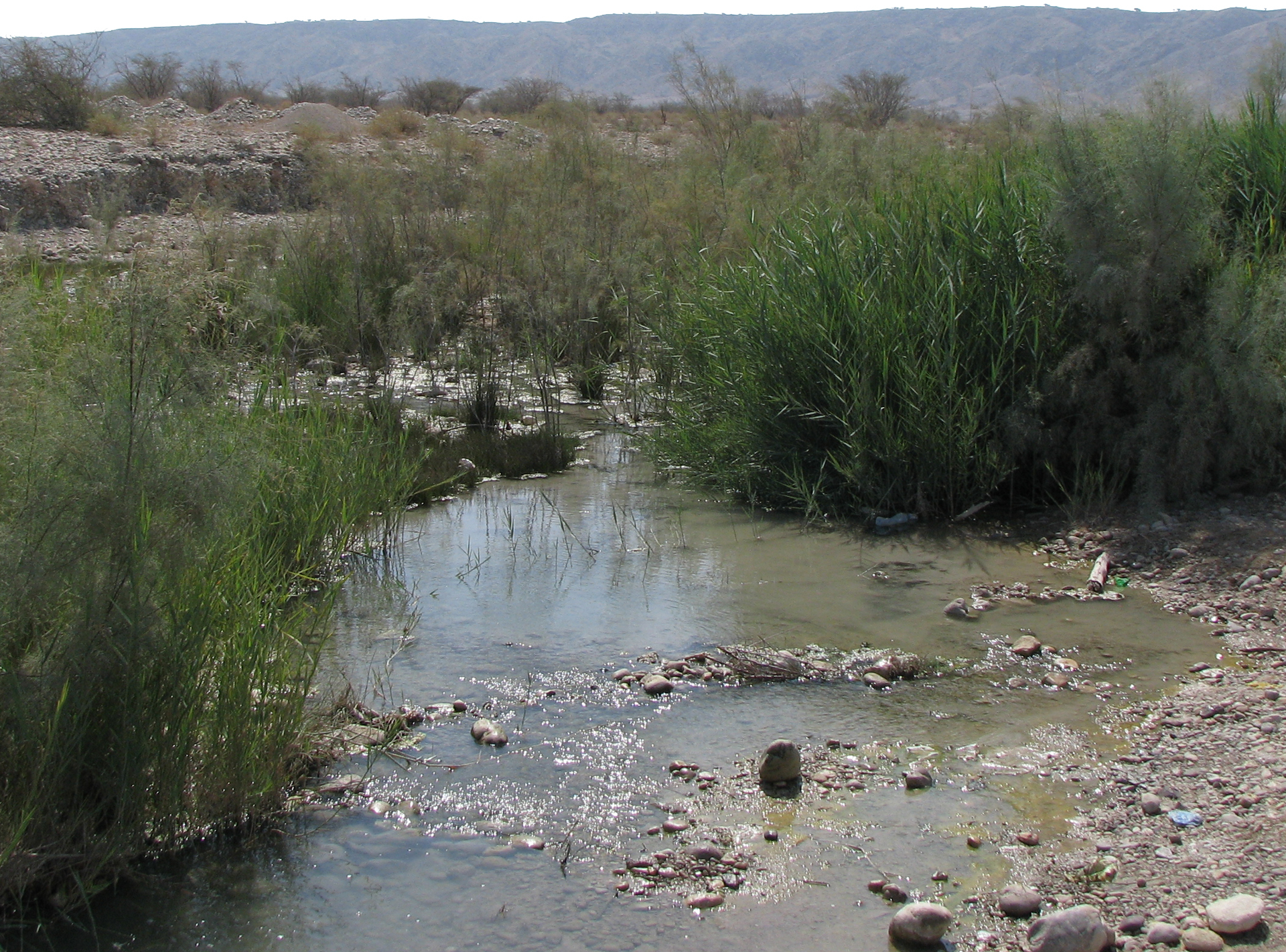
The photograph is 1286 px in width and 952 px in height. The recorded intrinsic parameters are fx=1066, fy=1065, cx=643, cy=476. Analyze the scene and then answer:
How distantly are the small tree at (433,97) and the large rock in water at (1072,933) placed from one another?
3614 centimetres

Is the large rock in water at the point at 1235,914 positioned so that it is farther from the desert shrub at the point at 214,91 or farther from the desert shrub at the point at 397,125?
the desert shrub at the point at 214,91

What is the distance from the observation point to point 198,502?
315 centimetres

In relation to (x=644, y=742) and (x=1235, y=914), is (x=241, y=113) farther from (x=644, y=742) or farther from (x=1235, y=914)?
(x=1235, y=914)

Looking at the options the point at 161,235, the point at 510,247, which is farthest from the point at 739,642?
the point at 510,247

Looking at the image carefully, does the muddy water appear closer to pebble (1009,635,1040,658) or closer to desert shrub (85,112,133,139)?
pebble (1009,635,1040,658)

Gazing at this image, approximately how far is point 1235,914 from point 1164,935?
0.17m

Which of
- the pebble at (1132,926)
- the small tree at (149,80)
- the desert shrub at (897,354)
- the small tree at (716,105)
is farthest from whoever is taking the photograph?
the small tree at (149,80)

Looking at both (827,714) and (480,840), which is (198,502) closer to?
(480,840)

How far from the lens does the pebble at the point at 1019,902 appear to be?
9.04ft

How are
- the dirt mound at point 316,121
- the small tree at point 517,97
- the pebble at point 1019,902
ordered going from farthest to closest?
the small tree at point 517,97 < the dirt mound at point 316,121 < the pebble at point 1019,902

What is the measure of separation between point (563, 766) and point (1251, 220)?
17.6ft

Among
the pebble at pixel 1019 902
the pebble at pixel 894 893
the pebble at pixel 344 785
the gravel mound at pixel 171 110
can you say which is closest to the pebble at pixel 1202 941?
the pebble at pixel 1019 902

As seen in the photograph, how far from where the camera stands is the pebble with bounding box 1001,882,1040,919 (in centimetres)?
275

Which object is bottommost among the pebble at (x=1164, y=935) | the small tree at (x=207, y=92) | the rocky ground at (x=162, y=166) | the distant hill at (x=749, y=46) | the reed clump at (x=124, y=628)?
the pebble at (x=1164, y=935)
